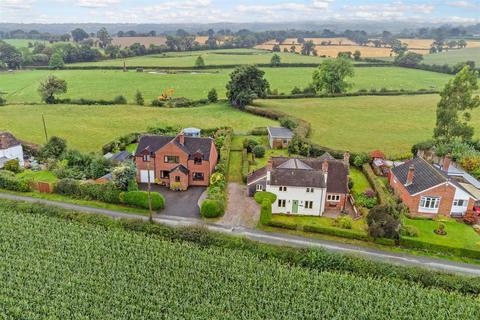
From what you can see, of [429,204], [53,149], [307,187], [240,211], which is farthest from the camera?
[53,149]

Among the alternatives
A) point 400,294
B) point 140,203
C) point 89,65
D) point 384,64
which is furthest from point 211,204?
point 384,64

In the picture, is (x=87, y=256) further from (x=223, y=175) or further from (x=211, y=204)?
(x=223, y=175)

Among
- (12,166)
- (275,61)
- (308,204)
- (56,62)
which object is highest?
(275,61)

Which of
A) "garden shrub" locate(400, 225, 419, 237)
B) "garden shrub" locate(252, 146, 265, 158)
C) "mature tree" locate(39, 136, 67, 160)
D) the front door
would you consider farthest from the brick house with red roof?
"garden shrub" locate(400, 225, 419, 237)

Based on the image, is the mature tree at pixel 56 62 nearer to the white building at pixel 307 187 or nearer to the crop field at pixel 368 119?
the crop field at pixel 368 119

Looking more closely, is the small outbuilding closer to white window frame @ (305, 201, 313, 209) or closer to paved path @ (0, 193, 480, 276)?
white window frame @ (305, 201, 313, 209)

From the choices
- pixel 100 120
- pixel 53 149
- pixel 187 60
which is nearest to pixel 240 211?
pixel 53 149

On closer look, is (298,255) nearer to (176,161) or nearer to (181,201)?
(181,201)
